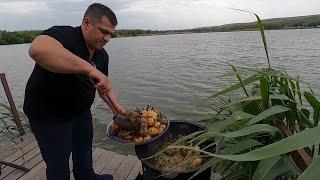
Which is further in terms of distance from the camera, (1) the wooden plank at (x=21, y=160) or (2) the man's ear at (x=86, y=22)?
(1) the wooden plank at (x=21, y=160)

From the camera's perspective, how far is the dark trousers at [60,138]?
2797 millimetres

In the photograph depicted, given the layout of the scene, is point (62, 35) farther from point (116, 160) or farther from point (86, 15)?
point (116, 160)

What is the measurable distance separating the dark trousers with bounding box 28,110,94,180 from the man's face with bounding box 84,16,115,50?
741 mm

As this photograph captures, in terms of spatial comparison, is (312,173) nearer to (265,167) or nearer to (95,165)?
(265,167)

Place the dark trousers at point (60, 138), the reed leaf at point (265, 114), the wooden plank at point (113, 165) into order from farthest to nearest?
the wooden plank at point (113, 165) → the dark trousers at point (60, 138) → the reed leaf at point (265, 114)

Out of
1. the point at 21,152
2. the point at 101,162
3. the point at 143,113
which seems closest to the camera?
the point at 143,113

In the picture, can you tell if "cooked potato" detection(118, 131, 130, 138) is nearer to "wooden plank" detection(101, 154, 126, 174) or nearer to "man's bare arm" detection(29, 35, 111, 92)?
"man's bare arm" detection(29, 35, 111, 92)

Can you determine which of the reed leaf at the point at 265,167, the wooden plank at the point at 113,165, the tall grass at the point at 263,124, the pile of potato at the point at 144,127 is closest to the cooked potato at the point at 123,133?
the pile of potato at the point at 144,127

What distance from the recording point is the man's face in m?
2.51

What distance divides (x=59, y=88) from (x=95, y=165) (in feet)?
6.58

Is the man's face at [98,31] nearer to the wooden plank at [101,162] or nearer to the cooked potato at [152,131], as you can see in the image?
the cooked potato at [152,131]

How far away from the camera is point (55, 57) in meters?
2.24

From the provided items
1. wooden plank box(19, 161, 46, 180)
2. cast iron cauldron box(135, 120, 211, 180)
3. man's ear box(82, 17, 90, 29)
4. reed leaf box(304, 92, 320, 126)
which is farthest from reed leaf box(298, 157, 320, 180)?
wooden plank box(19, 161, 46, 180)

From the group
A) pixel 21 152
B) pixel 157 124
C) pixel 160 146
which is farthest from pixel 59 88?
pixel 21 152
